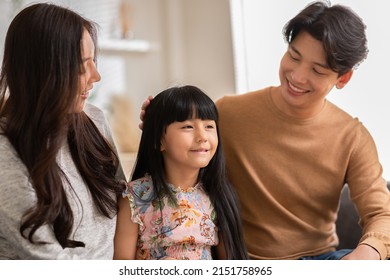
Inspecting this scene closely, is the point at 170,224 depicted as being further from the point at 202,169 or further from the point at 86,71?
the point at 86,71

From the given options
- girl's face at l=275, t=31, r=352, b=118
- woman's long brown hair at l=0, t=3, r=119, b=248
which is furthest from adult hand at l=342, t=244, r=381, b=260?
woman's long brown hair at l=0, t=3, r=119, b=248

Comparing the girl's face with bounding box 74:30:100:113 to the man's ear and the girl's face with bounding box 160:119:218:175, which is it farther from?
the man's ear

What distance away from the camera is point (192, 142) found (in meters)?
1.09

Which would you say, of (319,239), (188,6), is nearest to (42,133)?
(319,239)

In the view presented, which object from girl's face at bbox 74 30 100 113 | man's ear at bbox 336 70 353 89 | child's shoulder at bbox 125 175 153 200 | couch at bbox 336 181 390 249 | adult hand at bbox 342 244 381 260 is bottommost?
couch at bbox 336 181 390 249

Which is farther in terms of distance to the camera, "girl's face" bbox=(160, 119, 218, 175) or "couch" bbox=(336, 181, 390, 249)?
"couch" bbox=(336, 181, 390, 249)

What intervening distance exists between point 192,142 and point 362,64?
58 cm

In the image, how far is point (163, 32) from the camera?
7.60ft

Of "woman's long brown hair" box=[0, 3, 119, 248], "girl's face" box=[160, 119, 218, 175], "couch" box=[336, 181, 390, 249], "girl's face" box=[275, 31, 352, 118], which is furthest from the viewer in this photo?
"couch" box=[336, 181, 390, 249]

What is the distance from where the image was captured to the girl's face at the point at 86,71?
1.01 meters

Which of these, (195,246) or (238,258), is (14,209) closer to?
(195,246)

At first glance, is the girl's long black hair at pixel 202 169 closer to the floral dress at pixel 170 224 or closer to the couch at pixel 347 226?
the floral dress at pixel 170 224

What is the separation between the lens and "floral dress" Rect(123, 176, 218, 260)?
110 centimetres

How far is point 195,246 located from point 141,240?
0.11m
